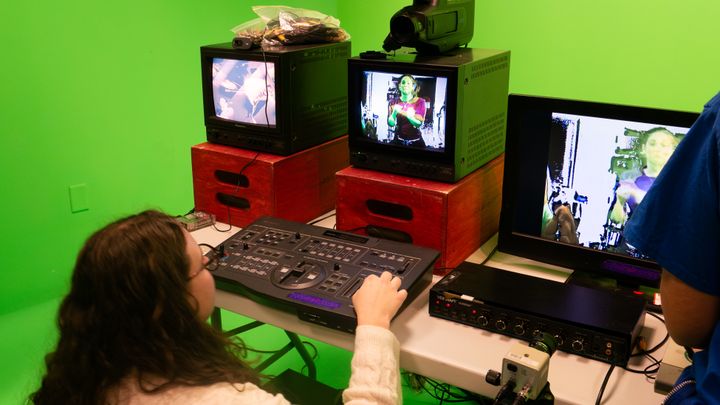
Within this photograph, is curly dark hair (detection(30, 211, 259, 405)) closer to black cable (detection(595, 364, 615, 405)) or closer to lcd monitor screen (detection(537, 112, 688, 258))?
black cable (detection(595, 364, 615, 405))

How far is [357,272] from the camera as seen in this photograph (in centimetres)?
154

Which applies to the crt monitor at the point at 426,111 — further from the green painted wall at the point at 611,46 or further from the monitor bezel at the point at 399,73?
the green painted wall at the point at 611,46

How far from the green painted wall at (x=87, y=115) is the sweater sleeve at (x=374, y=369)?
1882mm

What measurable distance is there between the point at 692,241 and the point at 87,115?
103 inches

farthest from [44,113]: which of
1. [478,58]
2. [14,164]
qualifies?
[478,58]

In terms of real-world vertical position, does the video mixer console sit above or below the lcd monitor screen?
below

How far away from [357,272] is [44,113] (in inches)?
73.8

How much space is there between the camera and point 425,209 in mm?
1701

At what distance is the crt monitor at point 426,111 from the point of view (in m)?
1.66

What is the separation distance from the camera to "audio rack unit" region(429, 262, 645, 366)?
132 centimetres

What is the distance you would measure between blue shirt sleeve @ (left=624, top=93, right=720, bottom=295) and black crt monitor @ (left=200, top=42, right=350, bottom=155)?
1.13 metres

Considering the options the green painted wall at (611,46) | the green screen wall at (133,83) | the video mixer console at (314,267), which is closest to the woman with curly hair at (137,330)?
the video mixer console at (314,267)

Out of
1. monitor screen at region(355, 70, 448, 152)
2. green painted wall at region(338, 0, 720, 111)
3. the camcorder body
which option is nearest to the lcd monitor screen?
monitor screen at region(355, 70, 448, 152)

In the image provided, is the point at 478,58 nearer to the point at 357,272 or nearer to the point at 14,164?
the point at 357,272
